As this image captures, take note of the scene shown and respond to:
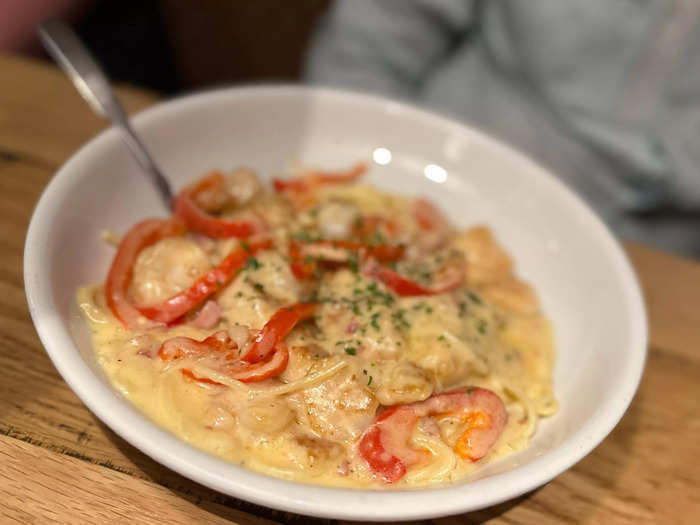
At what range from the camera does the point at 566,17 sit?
9.75ft

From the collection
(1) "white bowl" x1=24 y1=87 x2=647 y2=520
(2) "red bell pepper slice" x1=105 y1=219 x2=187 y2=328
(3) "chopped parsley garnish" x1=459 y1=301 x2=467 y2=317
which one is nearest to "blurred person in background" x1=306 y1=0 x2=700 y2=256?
(1) "white bowl" x1=24 y1=87 x2=647 y2=520

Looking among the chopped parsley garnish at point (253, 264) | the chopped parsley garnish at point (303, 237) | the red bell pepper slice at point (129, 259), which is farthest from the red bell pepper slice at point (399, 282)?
the red bell pepper slice at point (129, 259)

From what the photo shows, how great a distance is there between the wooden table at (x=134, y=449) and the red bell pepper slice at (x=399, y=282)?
645mm

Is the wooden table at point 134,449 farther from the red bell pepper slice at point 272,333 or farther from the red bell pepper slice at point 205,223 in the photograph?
the red bell pepper slice at point 205,223

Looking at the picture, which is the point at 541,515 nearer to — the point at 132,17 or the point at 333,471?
the point at 333,471

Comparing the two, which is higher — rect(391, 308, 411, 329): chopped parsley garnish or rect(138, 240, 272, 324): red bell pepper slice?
rect(391, 308, 411, 329): chopped parsley garnish

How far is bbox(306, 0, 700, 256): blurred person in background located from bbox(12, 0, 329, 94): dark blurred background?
808 millimetres

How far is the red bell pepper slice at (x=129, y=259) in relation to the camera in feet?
5.68

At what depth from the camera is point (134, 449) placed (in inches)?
60.5

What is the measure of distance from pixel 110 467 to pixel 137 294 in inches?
19.5

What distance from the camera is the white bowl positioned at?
129 centimetres

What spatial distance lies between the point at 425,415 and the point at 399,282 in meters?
0.47

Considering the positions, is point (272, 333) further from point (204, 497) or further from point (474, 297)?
point (474, 297)

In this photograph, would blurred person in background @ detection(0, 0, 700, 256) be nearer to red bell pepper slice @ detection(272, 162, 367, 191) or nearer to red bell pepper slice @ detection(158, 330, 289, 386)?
red bell pepper slice @ detection(272, 162, 367, 191)
